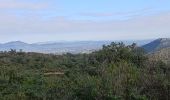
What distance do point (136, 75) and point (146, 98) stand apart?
4.85 ft

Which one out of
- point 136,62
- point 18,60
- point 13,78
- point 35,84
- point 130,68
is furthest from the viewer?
point 18,60

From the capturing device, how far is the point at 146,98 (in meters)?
10.6

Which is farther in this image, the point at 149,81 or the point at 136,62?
the point at 136,62

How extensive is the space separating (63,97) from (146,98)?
6.10 feet

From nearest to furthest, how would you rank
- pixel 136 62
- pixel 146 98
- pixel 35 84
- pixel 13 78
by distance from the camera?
1. pixel 146 98
2. pixel 35 84
3. pixel 13 78
4. pixel 136 62

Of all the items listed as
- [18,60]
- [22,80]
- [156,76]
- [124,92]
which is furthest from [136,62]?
[18,60]

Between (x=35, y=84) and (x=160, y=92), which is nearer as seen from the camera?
(x=160, y=92)

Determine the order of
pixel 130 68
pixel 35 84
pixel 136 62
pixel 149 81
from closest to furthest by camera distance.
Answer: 1. pixel 149 81
2. pixel 130 68
3. pixel 35 84
4. pixel 136 62

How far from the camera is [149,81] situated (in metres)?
11.6

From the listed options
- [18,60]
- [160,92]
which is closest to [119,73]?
[160,92]

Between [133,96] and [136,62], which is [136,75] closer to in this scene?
[133,96]

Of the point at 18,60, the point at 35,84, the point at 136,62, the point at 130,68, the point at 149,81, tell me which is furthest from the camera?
the point at 18,60

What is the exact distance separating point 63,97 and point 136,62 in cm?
651

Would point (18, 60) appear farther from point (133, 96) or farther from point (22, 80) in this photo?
point (133, 96)
